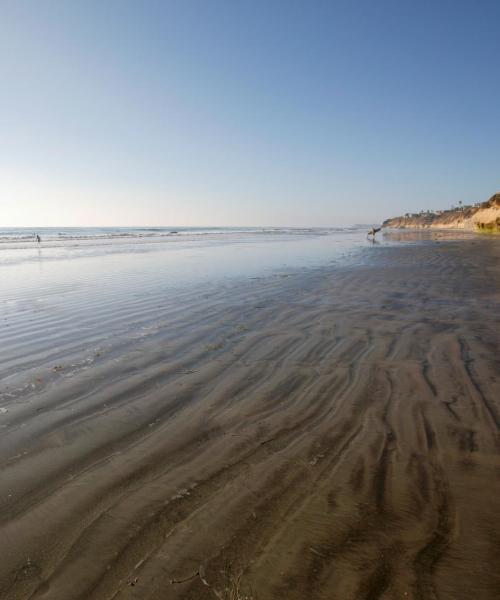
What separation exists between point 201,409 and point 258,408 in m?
0.61

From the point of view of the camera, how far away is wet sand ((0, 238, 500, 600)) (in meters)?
1.99

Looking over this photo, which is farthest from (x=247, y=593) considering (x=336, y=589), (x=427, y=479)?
(x=427, y=479)

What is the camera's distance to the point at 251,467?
291cm

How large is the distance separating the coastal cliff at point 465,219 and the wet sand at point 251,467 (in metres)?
51.5

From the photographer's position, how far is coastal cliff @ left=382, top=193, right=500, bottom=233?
166 feet

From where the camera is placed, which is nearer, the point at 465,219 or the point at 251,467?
the point at 251,467

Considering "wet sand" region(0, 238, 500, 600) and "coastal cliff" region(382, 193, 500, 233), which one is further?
"coastal cliff" region(382, 193, 500, 233)

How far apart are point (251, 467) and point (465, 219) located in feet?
325

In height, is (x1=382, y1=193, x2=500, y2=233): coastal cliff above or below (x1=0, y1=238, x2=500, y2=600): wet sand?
above

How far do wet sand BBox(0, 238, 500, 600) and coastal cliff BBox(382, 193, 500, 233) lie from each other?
2029 inches

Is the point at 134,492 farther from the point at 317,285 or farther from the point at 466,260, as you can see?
the point at 466,260

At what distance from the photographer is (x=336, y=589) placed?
1.89 m

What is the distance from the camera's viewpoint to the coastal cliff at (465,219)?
1992 inches

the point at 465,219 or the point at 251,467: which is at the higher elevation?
the point at 465,219
